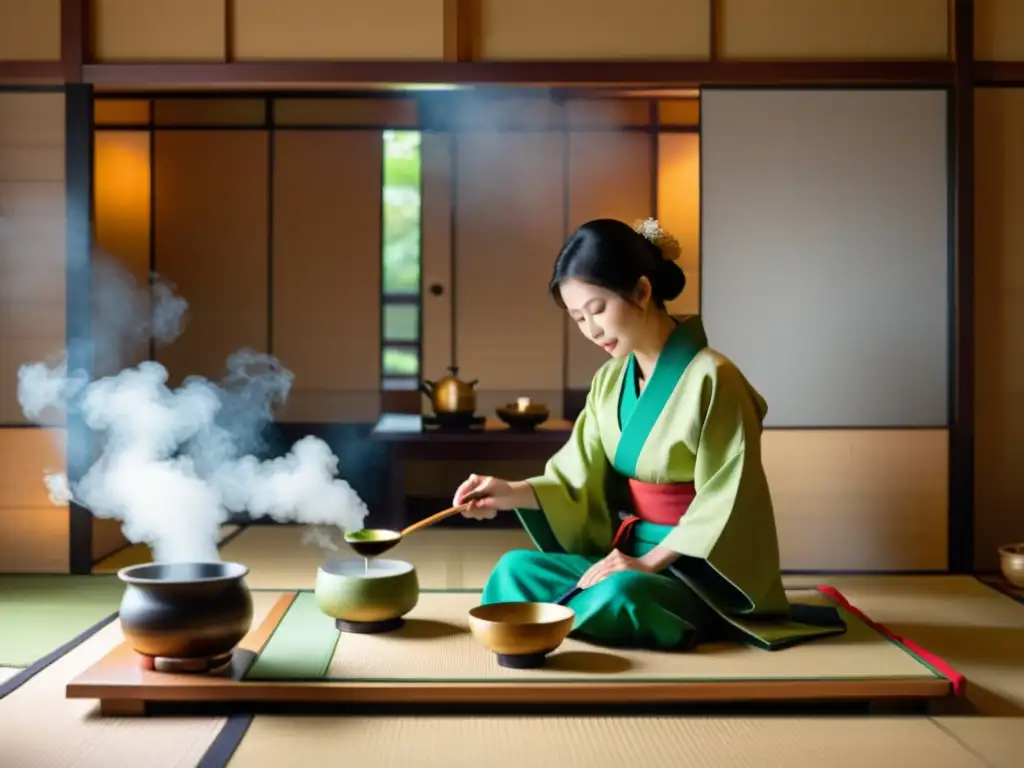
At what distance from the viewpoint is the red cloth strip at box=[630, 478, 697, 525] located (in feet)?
10.9

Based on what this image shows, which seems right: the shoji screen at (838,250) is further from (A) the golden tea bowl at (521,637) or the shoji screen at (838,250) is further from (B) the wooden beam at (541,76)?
(A) the golden tea bowl at (521,637)

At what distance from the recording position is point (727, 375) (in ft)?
10.6

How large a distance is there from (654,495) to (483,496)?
50cm

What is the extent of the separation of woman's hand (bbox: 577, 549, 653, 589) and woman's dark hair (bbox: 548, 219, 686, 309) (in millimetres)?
723

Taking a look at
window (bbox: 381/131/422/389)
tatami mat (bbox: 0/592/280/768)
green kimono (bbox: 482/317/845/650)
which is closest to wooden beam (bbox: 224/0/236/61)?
green kimono (bbox: 482/317/845/650)

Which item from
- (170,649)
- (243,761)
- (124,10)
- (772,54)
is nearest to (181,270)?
(124,10)

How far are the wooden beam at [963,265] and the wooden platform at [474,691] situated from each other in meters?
2.09

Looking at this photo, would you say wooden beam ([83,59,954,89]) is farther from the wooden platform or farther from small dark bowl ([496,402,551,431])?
the wooden platform

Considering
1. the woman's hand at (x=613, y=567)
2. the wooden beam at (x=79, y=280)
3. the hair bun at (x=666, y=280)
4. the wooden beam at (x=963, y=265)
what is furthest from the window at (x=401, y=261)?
the woman's hand at (x=613, y=567)

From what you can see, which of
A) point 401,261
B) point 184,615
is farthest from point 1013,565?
point 401,261

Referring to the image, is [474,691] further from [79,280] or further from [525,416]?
[525,416]

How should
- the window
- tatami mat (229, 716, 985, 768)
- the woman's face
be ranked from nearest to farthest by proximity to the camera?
tatami mat (229, 716, 985, 768) → the woman's face → the window

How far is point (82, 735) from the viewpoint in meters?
2.57

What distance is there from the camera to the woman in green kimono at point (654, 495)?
3.08 metres
